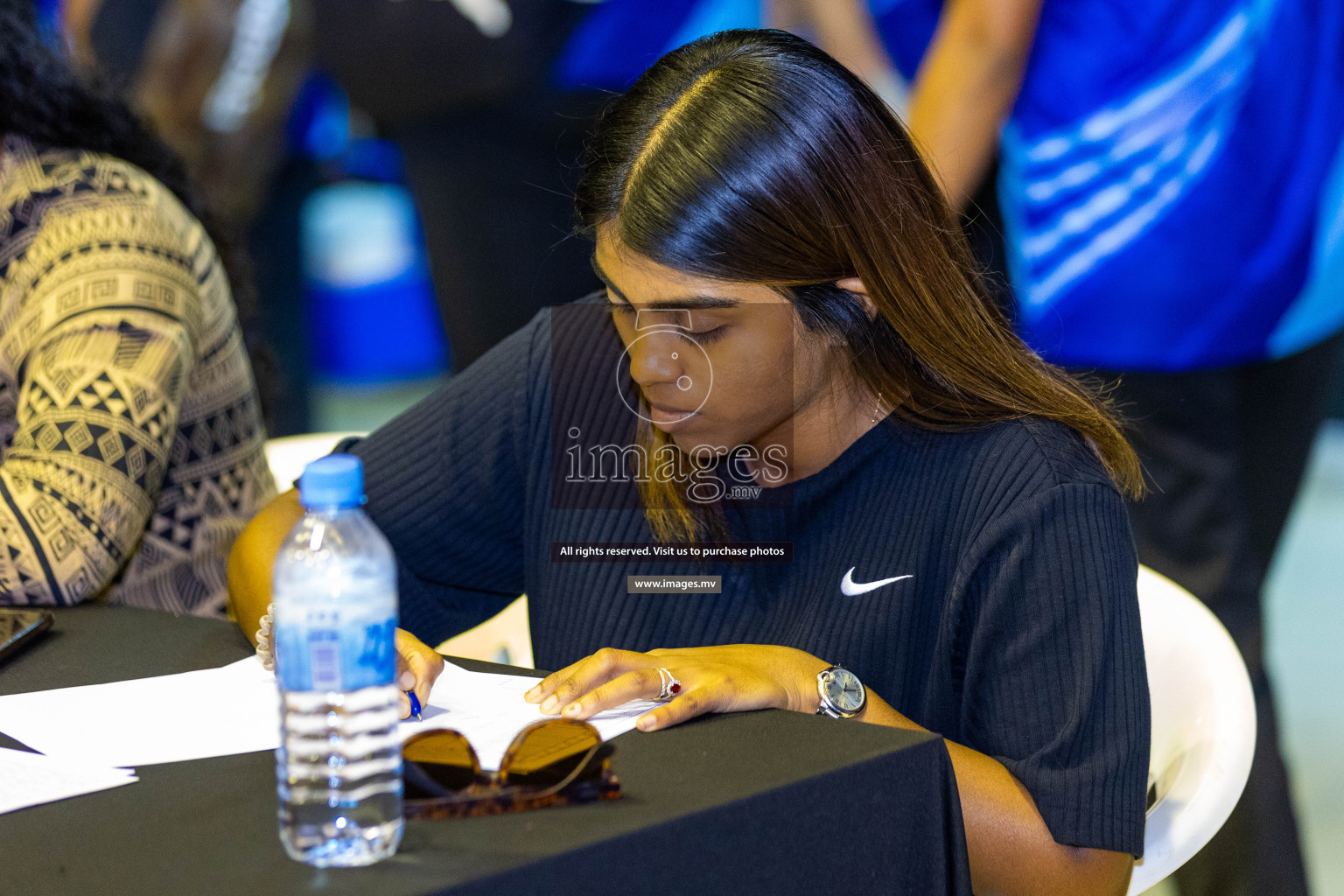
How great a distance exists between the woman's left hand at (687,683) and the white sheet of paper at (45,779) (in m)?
0.25

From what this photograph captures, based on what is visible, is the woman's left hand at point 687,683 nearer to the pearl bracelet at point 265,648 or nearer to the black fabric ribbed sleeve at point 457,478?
the pearl bracelet at point 265,648

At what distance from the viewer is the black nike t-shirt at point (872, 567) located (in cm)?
89

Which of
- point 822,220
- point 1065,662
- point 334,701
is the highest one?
point 822,220

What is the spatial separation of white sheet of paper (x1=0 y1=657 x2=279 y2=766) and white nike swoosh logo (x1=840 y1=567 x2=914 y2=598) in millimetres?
439

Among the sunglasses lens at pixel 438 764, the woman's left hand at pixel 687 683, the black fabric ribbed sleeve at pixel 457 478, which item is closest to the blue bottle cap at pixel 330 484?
the sunglasses lens at pixel 438 764

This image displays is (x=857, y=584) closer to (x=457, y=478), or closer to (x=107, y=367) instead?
(x=457, y=478)

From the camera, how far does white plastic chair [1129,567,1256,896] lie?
3.21 ft

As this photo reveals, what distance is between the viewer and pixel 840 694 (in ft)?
2.79

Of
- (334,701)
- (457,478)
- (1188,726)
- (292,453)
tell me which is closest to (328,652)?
(334,701)

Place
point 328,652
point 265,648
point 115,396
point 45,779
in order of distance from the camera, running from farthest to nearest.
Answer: point 115,396 < point 265,648 < point 45,779 < point 328,652

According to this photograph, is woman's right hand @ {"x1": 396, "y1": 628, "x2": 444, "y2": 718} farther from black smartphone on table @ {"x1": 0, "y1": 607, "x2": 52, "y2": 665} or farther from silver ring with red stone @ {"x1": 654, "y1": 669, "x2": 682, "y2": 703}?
black smartphone on table @ {"x1": 0, "y1": 607, "x2": 52, "y2": 665}

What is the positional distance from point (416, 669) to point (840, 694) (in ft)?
0.90

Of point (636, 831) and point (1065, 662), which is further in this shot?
point (1065, 662)

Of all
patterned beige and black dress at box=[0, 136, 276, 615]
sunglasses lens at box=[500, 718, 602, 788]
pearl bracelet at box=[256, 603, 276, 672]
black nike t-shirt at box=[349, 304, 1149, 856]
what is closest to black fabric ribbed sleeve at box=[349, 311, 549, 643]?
black nike t-shirt at box=[349, 304, 1149, 856]
